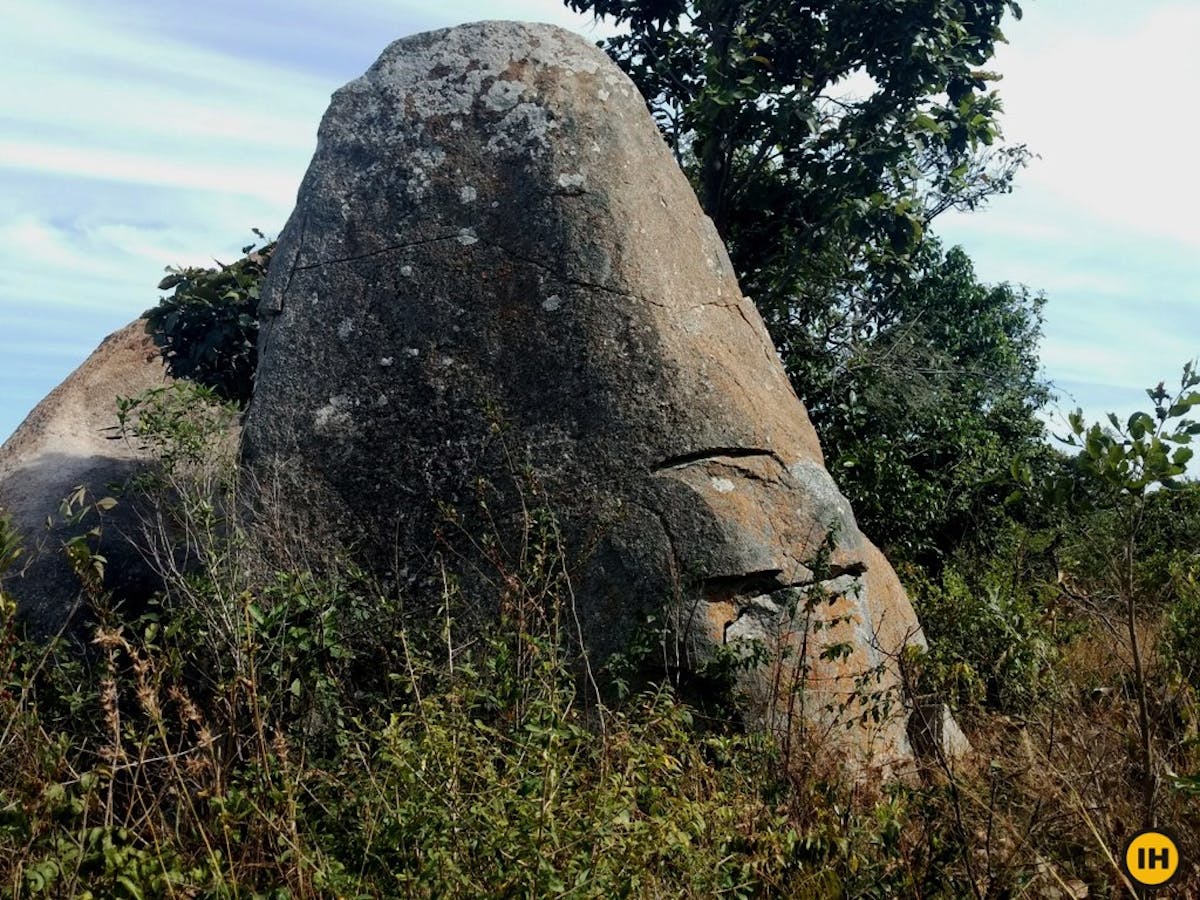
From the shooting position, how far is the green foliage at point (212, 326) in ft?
28.8

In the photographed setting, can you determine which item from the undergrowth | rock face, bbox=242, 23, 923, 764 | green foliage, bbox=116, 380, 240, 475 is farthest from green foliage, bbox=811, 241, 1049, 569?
green foliage, bbox=116, 380, 240, 475

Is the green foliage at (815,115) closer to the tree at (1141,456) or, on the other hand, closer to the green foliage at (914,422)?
the green foliage at (914,422)

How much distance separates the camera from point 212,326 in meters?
8.87

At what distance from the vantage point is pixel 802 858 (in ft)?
14.8

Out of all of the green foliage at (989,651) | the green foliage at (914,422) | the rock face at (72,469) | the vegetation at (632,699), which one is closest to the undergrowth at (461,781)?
the vegetation at (632,699)

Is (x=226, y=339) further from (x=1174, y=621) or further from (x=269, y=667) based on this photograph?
(x=1174, y=621)

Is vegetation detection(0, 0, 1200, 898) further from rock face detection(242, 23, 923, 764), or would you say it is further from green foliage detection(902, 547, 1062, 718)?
rock face detection(242, 23, 923, 764)

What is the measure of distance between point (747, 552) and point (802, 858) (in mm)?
2166

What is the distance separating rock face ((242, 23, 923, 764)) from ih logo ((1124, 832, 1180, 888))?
177cm

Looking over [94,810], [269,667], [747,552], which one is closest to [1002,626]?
[747,552]

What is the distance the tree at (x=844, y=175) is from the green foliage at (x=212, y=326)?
4.33 m

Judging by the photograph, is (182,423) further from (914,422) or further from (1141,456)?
(914,422)

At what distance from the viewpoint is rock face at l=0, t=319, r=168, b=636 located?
7.60 metres

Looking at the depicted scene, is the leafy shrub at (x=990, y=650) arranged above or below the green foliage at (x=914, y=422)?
below
